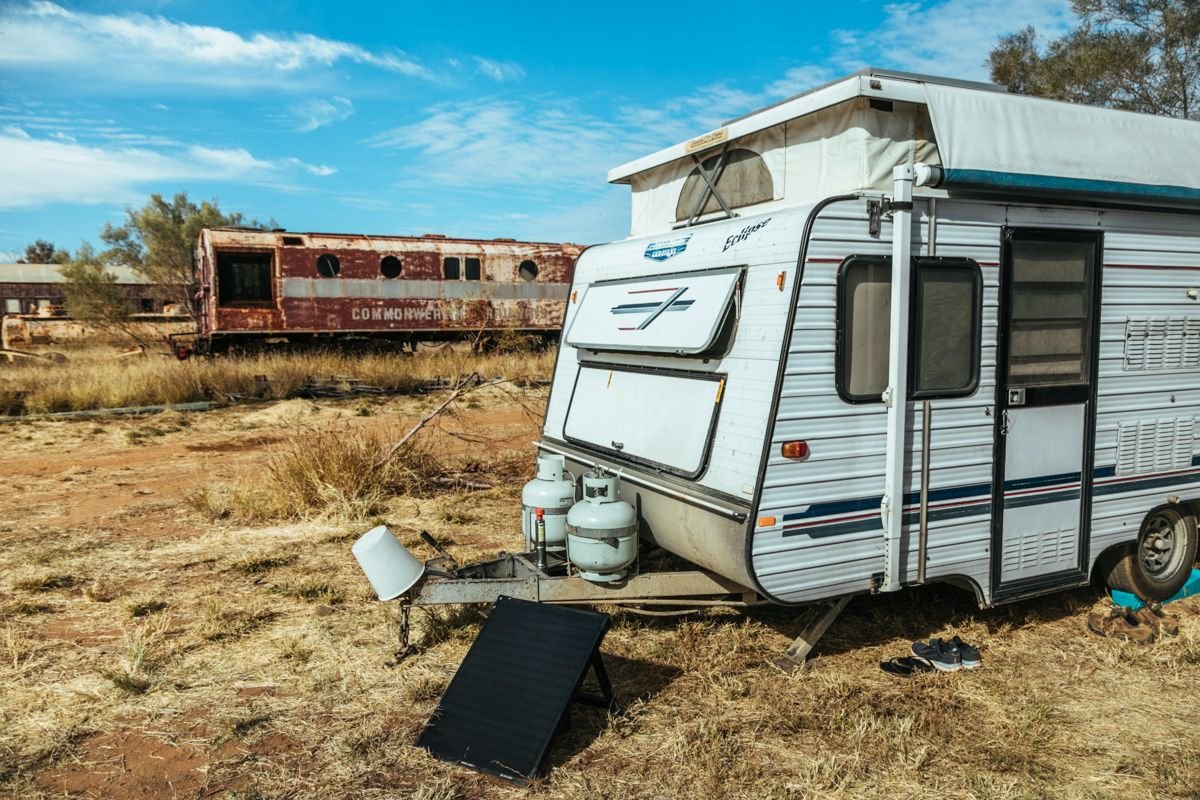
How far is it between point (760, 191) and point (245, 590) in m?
4.13

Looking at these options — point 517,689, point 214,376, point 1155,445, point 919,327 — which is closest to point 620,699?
point 517,689

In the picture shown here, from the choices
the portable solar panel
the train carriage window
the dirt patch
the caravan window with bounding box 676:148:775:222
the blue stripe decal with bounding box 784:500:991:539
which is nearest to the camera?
the dirt patch

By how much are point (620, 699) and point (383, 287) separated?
17004mm

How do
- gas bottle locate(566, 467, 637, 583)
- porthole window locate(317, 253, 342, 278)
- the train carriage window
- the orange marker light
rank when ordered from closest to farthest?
the orange marker light
gas bottle locate(566, 467, 637, 583)
the train carriage window
porthole window locate(317, 253, 342, 278)

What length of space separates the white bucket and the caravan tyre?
4043 mm

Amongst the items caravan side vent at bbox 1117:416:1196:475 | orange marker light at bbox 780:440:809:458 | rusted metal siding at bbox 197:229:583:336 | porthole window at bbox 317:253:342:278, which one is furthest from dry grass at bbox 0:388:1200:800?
porthole window at bbox 317:253:342:278

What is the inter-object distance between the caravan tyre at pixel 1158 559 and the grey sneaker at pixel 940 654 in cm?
140

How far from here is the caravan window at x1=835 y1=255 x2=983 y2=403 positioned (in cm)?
418

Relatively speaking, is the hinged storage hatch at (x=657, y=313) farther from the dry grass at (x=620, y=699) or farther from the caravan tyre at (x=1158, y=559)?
the caravan tyre at (x=1158, y=559)

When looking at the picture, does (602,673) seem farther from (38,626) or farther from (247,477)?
(247,477)

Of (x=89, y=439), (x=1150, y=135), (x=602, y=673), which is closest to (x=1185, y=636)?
(x=1150, y=135)

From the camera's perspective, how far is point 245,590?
5.91 meters

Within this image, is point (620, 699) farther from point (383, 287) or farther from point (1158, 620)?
point (383, 287)

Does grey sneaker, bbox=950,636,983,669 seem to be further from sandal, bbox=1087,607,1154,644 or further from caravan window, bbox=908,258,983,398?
caravan window, bbox=908,258,983,398
